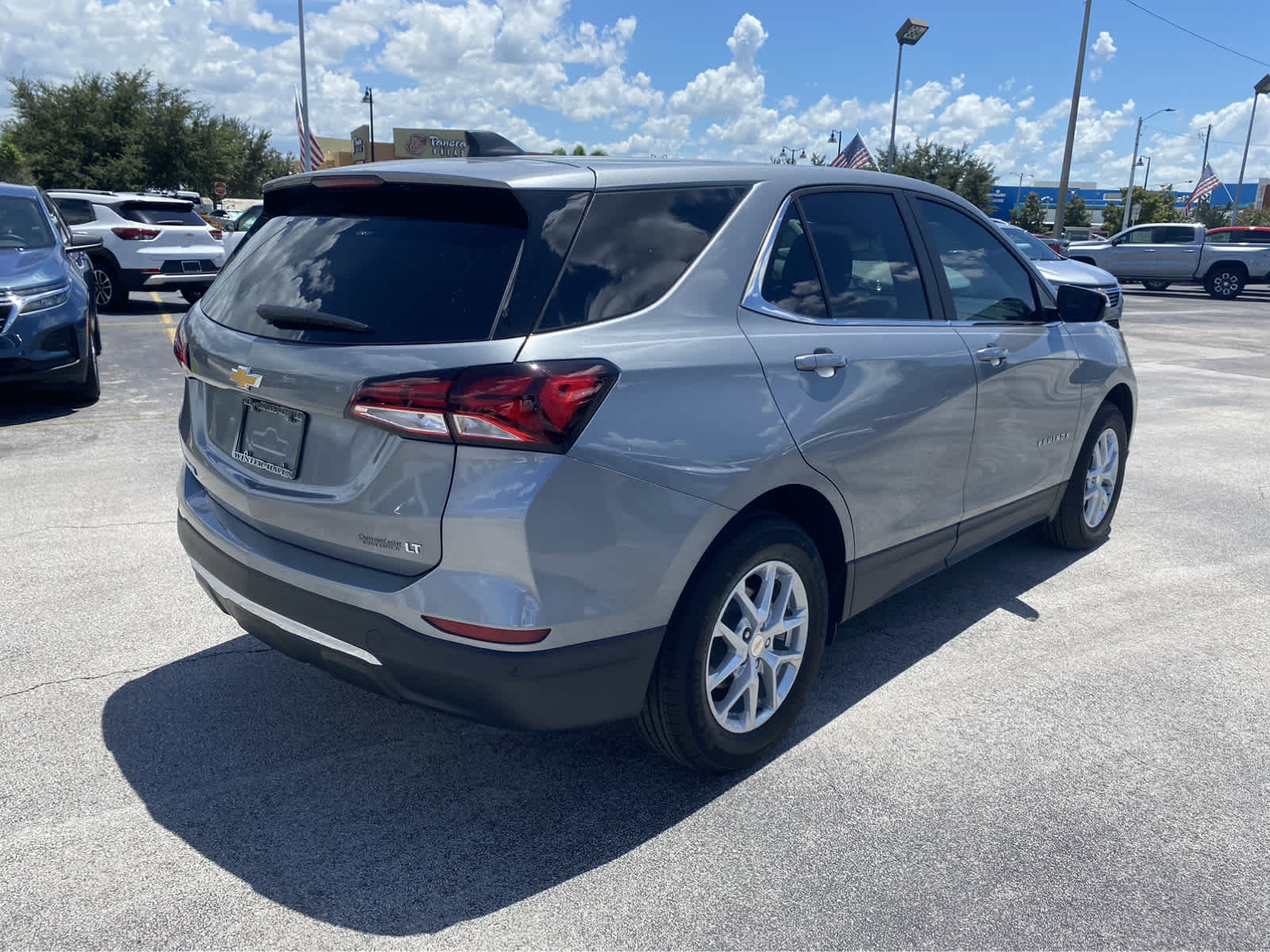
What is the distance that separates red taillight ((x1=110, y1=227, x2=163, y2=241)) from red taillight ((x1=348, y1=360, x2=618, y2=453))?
14.4 meters

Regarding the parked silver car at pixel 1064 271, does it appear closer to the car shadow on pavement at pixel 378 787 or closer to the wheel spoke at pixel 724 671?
the car shadow on pavement at pixel 378 787

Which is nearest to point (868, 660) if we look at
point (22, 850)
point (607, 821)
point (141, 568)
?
point (607, 821)

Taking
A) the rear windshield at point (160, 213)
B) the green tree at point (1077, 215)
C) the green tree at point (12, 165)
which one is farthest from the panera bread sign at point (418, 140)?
the rear windshield at point (160, 213)

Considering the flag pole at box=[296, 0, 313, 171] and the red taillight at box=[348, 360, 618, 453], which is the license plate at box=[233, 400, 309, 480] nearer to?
the red taillight at box=[348, 360, 618, 453]

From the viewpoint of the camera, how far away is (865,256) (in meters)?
3.56

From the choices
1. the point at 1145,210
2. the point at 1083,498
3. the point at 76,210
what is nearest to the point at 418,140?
the point at 1145,210

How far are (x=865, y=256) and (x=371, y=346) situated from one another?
5.98 ft

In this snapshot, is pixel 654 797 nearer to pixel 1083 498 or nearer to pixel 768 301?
pixel 768 301

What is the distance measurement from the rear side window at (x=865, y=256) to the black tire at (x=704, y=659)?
0.80m

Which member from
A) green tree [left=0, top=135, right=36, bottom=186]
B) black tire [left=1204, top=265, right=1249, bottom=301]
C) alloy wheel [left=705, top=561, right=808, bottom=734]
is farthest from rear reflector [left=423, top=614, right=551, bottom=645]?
green tree [left=0, top=135, right=36, bottom=186]

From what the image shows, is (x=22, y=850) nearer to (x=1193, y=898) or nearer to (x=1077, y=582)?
(x=1193, y=898)

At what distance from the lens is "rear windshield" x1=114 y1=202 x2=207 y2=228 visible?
1522cm

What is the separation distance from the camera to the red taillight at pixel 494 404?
7.79 ft

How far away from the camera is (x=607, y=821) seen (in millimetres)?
2869
